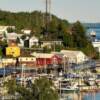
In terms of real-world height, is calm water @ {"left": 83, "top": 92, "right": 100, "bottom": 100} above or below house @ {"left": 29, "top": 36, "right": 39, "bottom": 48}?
below

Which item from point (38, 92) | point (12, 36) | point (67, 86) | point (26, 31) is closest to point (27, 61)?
point (12, 36)

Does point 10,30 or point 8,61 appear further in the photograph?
point 10,30

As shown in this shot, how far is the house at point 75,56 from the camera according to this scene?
33094 millimetres

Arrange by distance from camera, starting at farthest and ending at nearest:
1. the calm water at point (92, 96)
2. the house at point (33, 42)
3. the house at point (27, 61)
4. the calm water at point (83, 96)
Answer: the house at point (33, 42) → the house at point (27, 61) → the calm water at point (92, 96) → the calm water at point (83, 96)

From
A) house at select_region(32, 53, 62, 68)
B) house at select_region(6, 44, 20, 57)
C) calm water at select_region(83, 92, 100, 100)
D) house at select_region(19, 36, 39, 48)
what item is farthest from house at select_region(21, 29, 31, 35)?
calm water at select_region(83, 92, 100, 100)

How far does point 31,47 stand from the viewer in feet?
117

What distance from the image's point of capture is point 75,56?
111 feet

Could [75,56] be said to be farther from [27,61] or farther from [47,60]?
[27,61]

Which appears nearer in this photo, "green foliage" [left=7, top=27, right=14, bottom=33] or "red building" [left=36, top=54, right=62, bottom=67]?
"red building" [left=36, top=54, right=62, bottom=67]

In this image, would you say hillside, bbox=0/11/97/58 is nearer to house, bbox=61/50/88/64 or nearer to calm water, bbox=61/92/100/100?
house, bbox=61/50/88/64

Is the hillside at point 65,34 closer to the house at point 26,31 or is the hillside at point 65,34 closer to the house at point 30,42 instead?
the house at point 26,31

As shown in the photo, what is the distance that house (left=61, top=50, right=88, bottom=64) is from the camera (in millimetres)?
33094

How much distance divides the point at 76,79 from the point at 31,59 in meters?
5.57

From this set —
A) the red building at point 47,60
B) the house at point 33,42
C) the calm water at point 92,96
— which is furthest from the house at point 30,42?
the calm water at point 92,96
